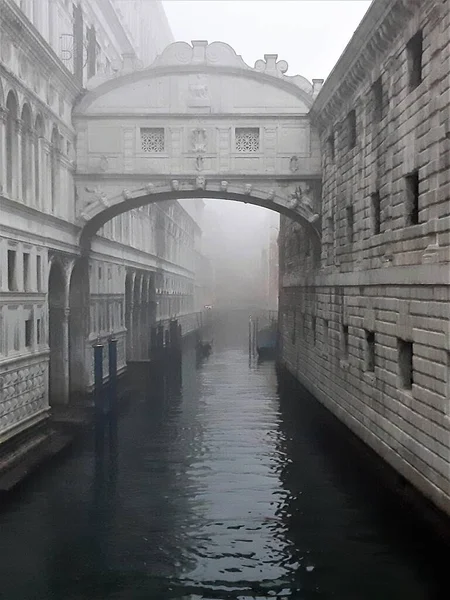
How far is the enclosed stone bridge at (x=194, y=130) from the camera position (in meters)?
18.8

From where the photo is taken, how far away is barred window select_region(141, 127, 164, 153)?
746 inches

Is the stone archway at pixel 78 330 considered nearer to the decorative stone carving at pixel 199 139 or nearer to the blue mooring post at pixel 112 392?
the blue mooring post at pixel 112 392

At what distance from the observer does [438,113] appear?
33.2 feet

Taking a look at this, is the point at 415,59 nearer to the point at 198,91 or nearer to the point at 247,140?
the point at 247,140

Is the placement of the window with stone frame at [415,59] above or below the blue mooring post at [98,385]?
above

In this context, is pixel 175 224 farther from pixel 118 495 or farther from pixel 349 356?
pixel 118 495

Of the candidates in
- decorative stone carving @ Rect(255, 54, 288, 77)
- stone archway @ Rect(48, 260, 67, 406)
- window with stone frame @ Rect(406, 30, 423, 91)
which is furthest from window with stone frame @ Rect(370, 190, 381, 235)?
stone archway @ Rect(48, 260, 67, 406)

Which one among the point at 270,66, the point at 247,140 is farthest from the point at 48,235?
the point at 270,66

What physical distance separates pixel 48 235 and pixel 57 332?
111 inches

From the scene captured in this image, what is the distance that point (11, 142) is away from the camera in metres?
13.9

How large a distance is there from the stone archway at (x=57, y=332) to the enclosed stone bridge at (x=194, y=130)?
5.99 feet

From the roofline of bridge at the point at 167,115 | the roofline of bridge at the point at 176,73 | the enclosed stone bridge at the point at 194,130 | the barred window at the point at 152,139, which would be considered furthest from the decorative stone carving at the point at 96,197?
the roofline of bridge at the point at 176,73

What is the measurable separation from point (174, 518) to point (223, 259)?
101937 mm

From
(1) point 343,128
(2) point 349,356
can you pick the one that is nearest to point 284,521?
(2) point 349,356
